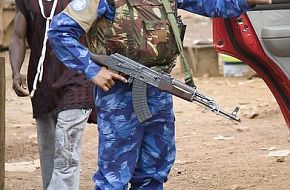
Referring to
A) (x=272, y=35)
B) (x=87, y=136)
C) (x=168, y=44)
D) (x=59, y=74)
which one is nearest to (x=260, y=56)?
(x=272, y=35)

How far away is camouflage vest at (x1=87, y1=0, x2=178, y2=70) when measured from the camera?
14.1 feet

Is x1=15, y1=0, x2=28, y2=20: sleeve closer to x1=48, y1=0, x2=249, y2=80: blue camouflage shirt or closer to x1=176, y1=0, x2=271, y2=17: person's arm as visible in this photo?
x1=48, y1=0, x2=249, y2=80: blue camouflage shirt

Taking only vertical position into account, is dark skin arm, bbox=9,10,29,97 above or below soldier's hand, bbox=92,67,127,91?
below

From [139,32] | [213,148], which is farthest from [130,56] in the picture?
[213,148]

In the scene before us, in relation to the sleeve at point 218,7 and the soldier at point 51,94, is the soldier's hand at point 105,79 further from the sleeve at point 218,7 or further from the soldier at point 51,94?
the soldier at point 51,94

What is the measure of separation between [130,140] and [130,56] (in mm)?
423

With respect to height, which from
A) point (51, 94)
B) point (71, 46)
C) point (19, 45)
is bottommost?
point (51, 94)

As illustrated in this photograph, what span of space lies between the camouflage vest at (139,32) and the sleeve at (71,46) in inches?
5.4

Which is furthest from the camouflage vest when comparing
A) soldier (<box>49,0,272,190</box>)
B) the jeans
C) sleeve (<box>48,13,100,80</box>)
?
the jeans

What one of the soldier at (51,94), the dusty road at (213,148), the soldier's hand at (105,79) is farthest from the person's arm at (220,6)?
the dusty road at (213,148)

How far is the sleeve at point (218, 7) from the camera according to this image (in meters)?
4.48

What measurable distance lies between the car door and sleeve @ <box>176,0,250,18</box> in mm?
329

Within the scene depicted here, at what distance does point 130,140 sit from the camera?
4426 mm

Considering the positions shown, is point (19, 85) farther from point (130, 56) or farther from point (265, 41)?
point (265, 41)
